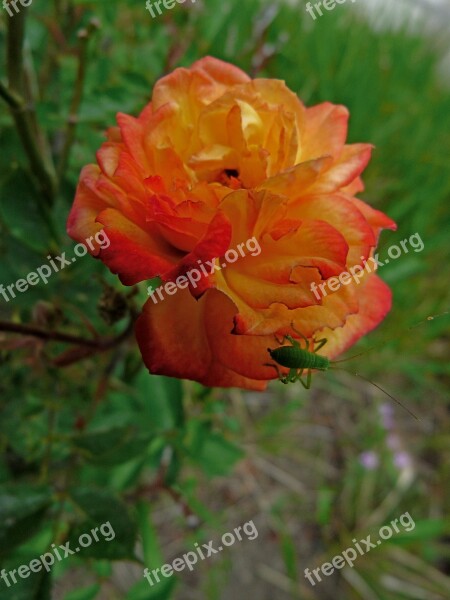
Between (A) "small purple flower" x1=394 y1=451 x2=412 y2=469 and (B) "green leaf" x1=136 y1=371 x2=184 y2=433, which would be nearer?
(B) "green leaf" x1=136 y1=371 x2=184 y2=433

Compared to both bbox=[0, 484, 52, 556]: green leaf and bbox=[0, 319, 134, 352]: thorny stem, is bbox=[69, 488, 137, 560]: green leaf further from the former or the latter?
bbox=[0, 319, 134, 352]: thorny stem

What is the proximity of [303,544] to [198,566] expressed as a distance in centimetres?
25

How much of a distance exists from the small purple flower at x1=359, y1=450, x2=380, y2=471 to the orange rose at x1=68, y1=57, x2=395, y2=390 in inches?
36.7

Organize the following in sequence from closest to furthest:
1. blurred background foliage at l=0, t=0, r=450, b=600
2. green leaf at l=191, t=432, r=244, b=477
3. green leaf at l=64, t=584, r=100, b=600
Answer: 1. blurred background foliage at l=0, t=0, r=450, b=600
2. green leaf at l=64, t=584, r=100, b=600
3. green leaf at l=191, t=432, r=244, b=477

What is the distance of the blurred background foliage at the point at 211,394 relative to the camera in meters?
0.54

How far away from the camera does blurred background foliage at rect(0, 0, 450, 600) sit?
0.54m

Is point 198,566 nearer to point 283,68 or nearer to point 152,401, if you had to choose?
point 152,401

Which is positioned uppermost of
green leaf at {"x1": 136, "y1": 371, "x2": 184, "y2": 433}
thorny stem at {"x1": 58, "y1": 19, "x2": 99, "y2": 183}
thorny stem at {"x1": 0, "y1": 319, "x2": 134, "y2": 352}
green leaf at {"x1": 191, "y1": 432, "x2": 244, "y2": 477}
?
thorny stem at {"x1": 58, "y1": 19, "x2": 99, "y2": 183}

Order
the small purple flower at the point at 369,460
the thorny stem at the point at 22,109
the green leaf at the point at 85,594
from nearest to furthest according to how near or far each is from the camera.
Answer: the thorny stem at the point at 22,109 < the green leaf at the point at 85,594 < the small purple flower at the point at 369,460

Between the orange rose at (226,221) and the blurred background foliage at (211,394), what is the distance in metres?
0.10

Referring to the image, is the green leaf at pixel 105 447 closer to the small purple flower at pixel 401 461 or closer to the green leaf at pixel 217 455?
the green leaf at pixel 217 455

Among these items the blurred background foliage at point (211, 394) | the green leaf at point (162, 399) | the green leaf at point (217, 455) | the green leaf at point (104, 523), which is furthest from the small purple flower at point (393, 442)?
the green leaf at point (104, 523)

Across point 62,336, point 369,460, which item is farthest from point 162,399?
point 369,460

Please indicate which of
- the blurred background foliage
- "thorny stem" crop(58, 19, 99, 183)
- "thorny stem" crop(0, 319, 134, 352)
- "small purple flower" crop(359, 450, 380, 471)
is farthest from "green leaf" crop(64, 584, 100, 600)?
"small purple flower" crop(359, 450, 380, 471)
